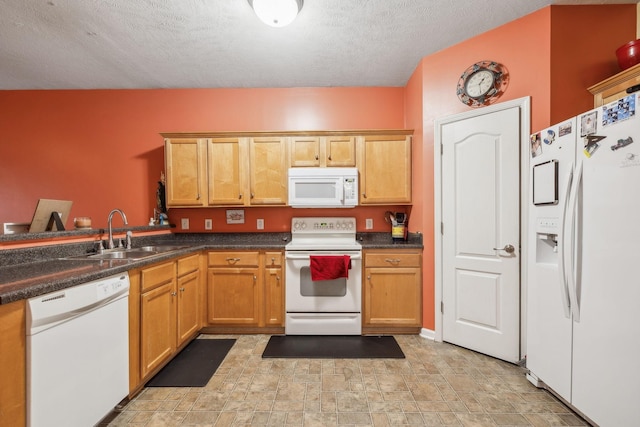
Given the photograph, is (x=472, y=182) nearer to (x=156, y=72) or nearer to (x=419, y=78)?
(x=419, y=78)

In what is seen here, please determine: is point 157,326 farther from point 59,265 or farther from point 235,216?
point 235,216

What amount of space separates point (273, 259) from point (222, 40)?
6.98 feet

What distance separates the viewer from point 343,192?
9.62 ft

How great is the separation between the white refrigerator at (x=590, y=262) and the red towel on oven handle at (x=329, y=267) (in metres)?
1.48

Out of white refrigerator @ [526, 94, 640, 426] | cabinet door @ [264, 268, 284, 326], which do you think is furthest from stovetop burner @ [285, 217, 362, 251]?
white refrigerator @ [526, 94, 640, 426]

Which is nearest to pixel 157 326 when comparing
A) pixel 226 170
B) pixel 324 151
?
pixel 226 170

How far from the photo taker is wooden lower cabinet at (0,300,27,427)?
109cm

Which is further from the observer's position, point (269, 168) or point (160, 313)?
point (269, 168)

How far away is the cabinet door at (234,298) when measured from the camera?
280cm

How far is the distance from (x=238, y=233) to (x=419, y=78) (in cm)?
272

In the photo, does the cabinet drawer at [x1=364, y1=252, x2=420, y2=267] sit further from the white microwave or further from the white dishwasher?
the white dishwasher

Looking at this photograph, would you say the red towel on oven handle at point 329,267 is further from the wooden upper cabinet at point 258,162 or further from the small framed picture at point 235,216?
the small framed picture at point 235,216

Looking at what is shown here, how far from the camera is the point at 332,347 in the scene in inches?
98.7

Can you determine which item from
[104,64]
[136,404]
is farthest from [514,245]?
[104,64]
